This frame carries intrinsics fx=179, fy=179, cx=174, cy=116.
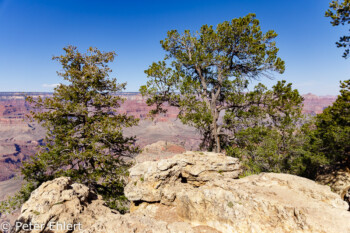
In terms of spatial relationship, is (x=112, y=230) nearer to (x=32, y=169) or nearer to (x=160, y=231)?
(x=160, y=231)

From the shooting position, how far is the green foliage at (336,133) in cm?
1532

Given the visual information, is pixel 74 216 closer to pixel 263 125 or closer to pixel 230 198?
pixel 230 198

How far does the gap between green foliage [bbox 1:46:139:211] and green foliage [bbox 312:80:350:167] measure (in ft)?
57.0

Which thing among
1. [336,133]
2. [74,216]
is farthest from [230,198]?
[336,133]

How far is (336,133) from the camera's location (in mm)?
15586

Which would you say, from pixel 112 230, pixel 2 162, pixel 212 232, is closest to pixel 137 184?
pixel 112 230

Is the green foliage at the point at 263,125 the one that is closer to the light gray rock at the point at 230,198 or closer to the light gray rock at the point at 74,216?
the light gray rock at the point at 230,198

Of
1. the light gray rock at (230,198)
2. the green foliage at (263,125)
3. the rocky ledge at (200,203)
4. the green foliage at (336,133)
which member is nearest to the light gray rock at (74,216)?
the rocky ledge at (200,203)

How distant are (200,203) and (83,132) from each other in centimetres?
968

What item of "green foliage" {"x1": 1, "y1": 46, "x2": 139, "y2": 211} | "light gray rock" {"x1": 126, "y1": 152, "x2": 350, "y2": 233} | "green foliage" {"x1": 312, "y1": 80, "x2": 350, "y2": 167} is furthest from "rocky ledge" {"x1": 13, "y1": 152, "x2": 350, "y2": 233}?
"green foliage" {"x1": 312, "y1": 80, "x2": 350, "y2": 167}

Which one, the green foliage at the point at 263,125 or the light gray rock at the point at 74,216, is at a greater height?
the green foliage at the point at 263,125

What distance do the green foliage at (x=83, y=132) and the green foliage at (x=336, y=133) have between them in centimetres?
1738

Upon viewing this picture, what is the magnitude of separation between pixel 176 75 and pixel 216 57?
11.8 feet

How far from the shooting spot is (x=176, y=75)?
14617 mm
